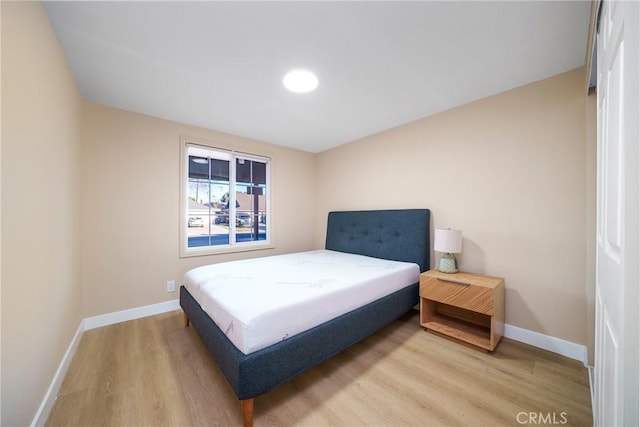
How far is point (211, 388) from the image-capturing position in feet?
4.99

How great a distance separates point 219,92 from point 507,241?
9.92 feet

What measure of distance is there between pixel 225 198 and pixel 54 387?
90.7 inches

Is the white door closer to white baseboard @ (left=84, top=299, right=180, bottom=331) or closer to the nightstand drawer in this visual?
the nightstand drawer

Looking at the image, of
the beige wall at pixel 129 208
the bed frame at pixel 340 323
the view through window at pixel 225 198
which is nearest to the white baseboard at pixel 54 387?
the beige wall at pixel 129 208

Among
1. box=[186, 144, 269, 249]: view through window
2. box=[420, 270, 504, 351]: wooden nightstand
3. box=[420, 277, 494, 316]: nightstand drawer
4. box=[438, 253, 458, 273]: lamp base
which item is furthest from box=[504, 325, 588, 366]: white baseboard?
box=[186, 144, 269, 249]: view through window

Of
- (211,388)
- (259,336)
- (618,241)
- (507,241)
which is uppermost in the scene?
(618,241)

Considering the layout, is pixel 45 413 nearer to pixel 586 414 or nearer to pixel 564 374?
pixel 586 414

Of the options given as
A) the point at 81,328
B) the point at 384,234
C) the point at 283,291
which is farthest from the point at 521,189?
the point at 81,328

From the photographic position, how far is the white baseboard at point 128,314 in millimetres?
2311

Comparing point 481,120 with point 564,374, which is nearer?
point 564,374

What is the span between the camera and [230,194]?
10.8 ft

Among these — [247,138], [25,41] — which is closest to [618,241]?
[25,41]

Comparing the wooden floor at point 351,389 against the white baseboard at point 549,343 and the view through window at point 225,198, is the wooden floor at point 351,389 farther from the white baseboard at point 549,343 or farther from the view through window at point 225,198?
the view through window at point 225,198
